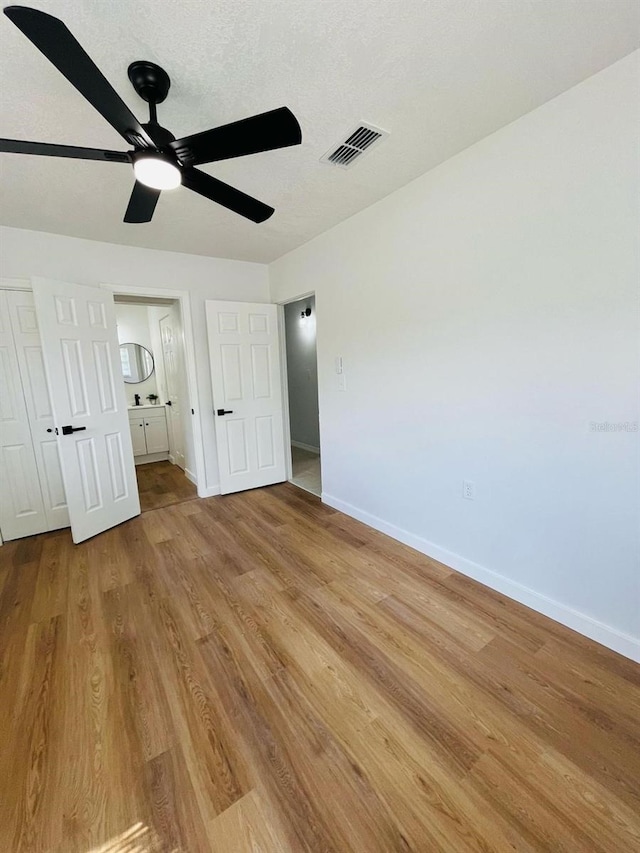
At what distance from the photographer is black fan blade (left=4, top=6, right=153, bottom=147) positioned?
0.90m

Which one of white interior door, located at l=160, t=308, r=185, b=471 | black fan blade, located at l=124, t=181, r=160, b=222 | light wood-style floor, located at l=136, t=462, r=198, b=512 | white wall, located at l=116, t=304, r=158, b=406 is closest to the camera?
black fan blade, located at l=124, t=181, r=160, b=222

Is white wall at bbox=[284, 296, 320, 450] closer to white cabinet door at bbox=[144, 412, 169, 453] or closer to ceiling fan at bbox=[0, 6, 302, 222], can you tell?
white cabinet door at bbox=[144, 412, 169, 453]

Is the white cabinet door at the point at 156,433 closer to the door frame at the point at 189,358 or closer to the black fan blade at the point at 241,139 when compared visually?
the door frame at the point at 189,358

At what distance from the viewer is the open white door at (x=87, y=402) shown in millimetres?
2799

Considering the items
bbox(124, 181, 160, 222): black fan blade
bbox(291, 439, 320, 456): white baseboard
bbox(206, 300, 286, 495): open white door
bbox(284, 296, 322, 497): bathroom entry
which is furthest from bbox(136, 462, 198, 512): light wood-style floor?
bbox(124, 181, 160, 222): black fan blade

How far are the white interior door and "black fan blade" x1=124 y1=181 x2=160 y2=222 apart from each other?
85.8 inches

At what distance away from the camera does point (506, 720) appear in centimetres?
141

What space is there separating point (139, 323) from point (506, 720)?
5.99m

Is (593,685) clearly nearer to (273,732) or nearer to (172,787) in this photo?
(273,732)

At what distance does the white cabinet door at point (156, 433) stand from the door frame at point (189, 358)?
5.32 ft

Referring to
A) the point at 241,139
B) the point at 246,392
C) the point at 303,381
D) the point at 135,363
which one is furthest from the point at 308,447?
the point at 241,139

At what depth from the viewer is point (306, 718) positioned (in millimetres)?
1447

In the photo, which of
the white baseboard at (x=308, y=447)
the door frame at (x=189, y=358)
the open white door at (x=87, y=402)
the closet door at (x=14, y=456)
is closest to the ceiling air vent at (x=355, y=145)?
the door frame at (x=189, y=358)

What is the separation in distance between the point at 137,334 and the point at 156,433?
154 cm
